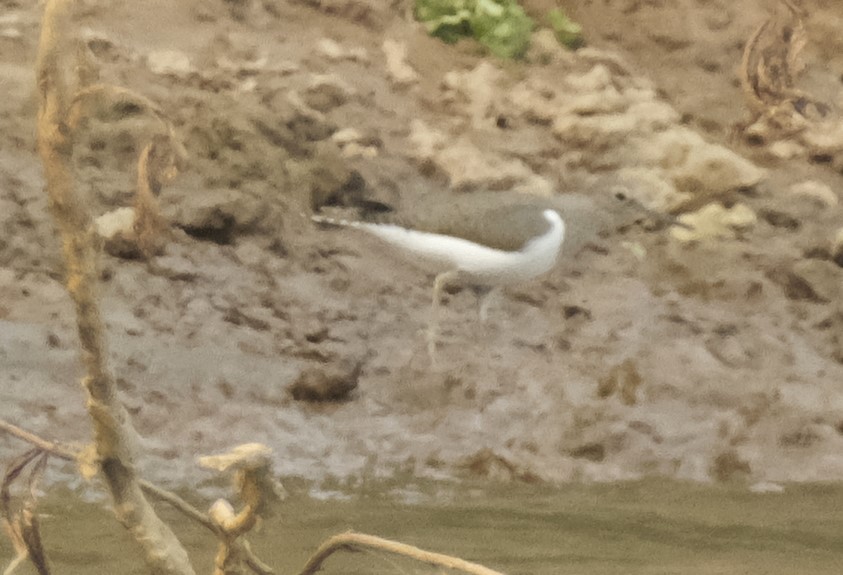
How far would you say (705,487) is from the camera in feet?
8.55

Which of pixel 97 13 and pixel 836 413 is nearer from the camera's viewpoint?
pixel 836 413

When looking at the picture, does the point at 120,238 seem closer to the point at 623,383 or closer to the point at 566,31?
the point at 623,383

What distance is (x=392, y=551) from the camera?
39.0 inches

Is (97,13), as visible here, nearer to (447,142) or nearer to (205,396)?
(447,142)

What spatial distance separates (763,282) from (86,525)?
2.70 metres

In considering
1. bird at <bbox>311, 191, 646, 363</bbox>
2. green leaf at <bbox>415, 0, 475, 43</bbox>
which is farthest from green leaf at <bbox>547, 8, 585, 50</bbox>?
bird at <bbox>311, 191, 646, 363</bbox>

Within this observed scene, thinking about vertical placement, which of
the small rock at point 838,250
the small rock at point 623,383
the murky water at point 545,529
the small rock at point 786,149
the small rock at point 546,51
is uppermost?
the small rock at point 546,51

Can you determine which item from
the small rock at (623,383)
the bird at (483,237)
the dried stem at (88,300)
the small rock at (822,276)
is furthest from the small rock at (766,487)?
the dried stem at (88,300)

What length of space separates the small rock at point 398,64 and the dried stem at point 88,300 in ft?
11.8

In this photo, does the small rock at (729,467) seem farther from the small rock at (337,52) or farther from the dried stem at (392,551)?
the small rock at (337,52)

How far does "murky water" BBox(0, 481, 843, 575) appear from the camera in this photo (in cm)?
165

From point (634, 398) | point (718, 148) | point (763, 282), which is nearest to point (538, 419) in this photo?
point (634, 398)

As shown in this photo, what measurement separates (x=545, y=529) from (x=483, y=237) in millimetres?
1244

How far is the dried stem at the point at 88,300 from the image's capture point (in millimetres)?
921
